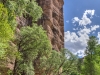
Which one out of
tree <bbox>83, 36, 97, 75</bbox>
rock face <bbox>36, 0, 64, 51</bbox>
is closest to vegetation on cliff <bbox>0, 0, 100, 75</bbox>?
tree <bbox>83, 36, 97, 75</bbox>

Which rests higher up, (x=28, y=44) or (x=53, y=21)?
(x=53, y=21)

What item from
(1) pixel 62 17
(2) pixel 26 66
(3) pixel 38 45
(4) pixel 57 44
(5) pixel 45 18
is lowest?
(2) pixel 26 66

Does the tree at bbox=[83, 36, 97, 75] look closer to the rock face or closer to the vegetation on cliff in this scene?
the vegetation on cliff

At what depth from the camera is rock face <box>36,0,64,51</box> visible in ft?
132

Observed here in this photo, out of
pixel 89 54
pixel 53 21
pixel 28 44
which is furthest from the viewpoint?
pixel 53 21

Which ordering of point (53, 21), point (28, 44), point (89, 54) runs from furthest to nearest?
point (53, 21)
point (89, 54)
point (28, 44)

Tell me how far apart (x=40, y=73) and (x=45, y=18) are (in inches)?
455

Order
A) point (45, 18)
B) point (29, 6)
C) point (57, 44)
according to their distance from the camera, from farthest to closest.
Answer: point (57, 44), point (45, 18), point (29, 6)

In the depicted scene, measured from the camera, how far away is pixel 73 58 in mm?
32219

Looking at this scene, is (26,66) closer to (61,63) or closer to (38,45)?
(38,45)

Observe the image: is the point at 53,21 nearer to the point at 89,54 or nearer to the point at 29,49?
the point at 89,54

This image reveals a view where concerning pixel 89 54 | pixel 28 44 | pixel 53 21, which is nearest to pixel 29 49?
pixel 28 44

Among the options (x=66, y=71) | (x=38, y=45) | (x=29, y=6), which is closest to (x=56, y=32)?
(x=66, y=71)

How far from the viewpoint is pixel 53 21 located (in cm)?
4334
